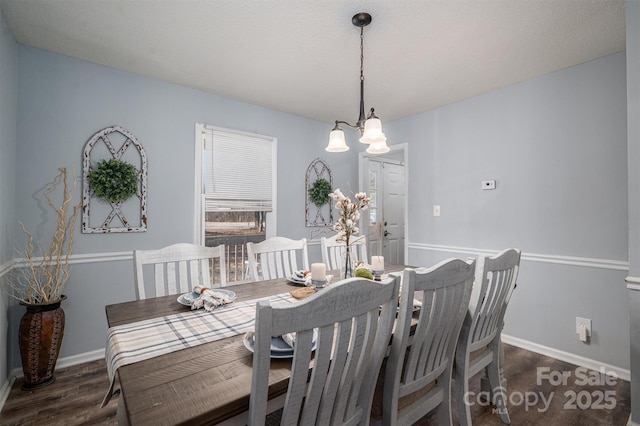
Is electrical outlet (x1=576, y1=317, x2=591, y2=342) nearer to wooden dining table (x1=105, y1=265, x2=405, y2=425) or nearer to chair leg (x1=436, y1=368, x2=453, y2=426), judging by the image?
chair leg (x1=436, y1=368, x2=453, y2=426)

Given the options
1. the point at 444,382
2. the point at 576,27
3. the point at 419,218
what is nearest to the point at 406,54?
the point at 576,27

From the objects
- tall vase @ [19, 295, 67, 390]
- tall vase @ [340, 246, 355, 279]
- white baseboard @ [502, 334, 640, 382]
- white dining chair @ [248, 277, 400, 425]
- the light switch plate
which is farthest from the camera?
the light switch plate

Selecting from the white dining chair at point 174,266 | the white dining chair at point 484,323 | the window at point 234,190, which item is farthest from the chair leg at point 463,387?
the window at point 234,190

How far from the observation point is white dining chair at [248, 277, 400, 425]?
2.40 ft

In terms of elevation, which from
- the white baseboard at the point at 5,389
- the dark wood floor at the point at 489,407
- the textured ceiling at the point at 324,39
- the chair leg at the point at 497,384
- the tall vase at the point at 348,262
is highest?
the textured ceiling at the point at 324,39

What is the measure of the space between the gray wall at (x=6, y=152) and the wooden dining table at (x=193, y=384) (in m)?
1.85

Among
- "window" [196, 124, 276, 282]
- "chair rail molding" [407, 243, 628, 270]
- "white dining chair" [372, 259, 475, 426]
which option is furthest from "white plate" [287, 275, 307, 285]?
"chair rail molding" [407, 243, 628, 270]

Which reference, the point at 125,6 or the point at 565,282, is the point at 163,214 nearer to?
the point at 125,6

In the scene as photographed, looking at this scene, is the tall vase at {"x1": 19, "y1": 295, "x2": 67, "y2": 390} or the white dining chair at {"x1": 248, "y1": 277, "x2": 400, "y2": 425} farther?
the tall vase at {"x1": 19, "y1": 295, "x2": 67, "y2": 390}

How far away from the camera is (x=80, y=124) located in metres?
2.52

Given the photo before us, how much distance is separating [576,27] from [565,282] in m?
2.01

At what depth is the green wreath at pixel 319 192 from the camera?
4016 millimetres

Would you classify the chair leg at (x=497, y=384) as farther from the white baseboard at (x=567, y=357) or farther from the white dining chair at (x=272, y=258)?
the white dining chair at (x=272, y=258)

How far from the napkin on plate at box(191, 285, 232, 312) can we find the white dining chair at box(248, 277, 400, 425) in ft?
2.53
